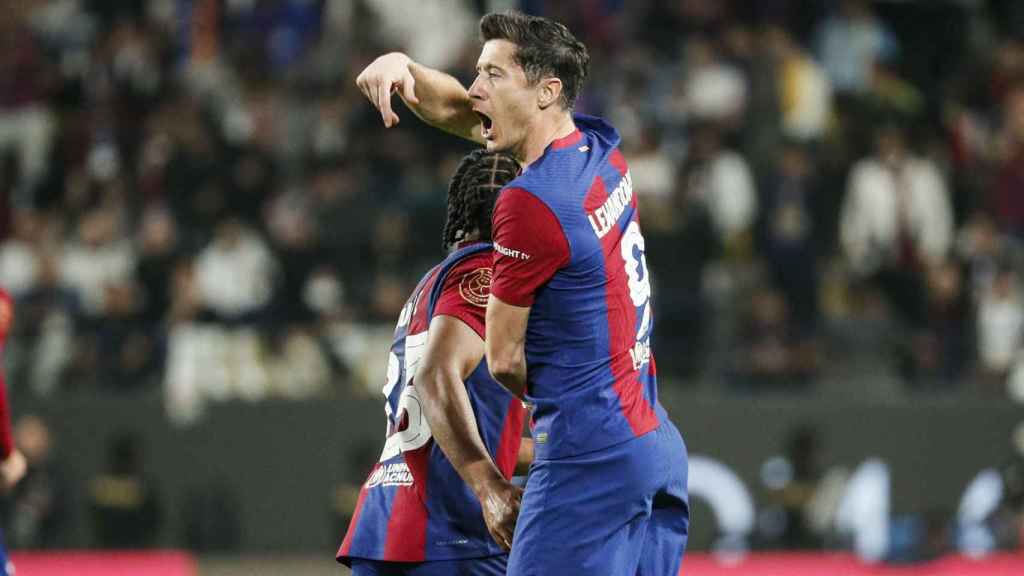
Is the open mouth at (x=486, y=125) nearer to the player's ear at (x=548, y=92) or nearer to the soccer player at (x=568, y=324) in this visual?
the soccer player at (x=568, y=324)

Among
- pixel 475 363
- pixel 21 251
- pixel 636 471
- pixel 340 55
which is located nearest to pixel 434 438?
pixel 475 363

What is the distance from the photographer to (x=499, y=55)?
14.7 feet

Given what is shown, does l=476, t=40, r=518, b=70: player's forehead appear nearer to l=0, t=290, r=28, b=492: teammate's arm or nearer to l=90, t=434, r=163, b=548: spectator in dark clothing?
l=0, t=290, r=28, b=492: teammate's arm

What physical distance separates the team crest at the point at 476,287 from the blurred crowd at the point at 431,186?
8.25 metres

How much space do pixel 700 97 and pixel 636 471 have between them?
1065cm

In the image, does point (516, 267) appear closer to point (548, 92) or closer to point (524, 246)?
point (524, 246)

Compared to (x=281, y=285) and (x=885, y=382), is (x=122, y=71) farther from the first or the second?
(x=885, y=382)

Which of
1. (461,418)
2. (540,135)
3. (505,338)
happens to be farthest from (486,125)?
(461,418)

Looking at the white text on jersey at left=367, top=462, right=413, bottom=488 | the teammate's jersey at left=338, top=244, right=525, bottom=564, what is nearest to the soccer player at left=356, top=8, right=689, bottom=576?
the teammate's jersey at left=338, top=244, right=525, bottom=564

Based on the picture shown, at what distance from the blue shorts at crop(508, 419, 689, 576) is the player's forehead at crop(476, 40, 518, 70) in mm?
1073

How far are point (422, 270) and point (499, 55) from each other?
9.02 m

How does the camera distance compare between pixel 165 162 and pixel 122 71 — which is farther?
pixel 122 71

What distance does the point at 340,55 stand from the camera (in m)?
15.7

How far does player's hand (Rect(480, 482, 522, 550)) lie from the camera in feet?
14.5
